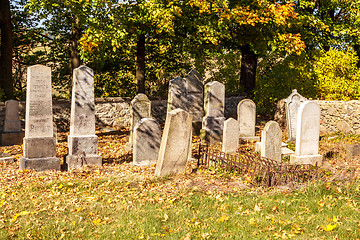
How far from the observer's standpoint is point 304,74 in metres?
18.3

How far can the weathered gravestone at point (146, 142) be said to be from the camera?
939cm

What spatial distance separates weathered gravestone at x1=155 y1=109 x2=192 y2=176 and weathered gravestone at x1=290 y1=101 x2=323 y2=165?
3.35 metres

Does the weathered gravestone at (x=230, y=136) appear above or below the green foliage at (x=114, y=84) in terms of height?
below

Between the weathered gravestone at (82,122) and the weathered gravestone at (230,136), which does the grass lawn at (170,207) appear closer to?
the weathered gravestone at (82,122)

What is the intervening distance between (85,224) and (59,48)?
15.8 meters

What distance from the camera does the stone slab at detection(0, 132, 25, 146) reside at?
41.4ft

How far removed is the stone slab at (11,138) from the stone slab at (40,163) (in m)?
4.39

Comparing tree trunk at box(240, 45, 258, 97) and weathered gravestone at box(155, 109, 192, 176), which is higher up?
tree trunk at box(240, 45, 258, 97)

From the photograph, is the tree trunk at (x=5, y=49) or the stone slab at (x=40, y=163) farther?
the tree trunk at (x=5, y=49)

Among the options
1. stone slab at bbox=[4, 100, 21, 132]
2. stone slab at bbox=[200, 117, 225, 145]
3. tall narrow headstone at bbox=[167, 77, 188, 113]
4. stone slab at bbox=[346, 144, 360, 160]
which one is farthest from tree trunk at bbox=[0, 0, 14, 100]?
stone slab at bbox=[346, 144, 360, 160]

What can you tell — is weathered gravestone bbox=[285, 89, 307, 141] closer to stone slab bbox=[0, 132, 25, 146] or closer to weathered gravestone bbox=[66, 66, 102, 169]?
weathered gravestone bbox=[66, 66, 102, 169]

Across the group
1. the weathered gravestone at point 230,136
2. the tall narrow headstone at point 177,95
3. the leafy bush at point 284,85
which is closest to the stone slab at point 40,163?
the weathered gravestone at point 230,136

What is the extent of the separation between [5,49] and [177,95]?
779 centimetres

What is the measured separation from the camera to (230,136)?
1106 cm
